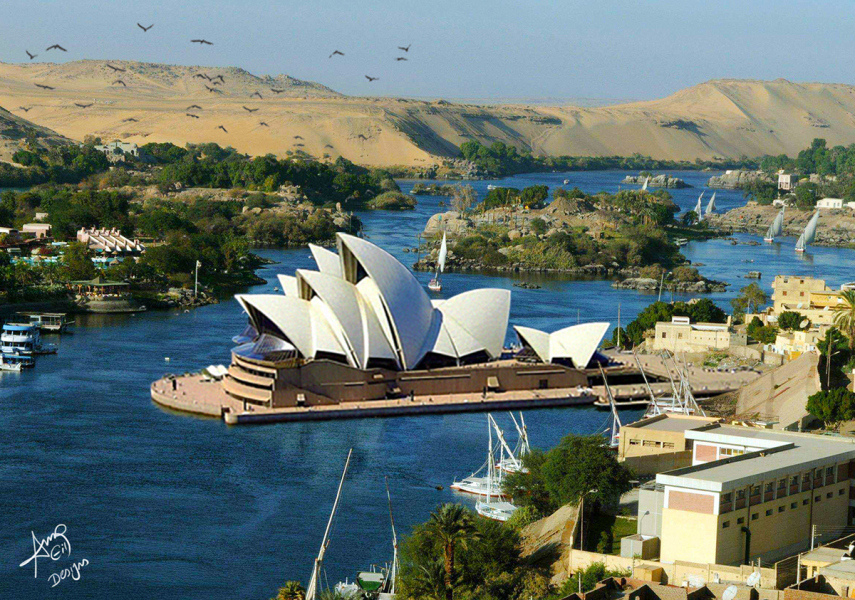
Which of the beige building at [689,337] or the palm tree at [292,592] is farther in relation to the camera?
the beige building at [689,337]

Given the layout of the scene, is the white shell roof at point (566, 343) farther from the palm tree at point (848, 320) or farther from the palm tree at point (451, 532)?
the palm tree at point (451, 532)

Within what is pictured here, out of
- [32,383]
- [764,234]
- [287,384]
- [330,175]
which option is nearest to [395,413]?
[287,384]

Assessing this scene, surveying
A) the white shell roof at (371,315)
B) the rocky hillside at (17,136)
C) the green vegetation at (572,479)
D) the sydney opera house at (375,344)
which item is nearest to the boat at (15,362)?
the sydney opera house at (375,344)

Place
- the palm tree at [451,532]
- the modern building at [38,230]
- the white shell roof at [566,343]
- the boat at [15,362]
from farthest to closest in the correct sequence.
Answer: the modern building at [38,230], the boat at [15,362], the white shell roof at [566,343], the palm tree at [451,532]

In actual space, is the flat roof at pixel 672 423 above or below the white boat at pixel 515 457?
above

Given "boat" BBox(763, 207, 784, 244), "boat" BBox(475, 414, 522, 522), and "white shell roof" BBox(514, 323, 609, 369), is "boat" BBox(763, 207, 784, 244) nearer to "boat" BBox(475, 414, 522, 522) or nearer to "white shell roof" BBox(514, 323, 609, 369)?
"white shell roof" BBox(514, 323, 609, 369)

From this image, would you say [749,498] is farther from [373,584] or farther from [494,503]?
[494,503]
